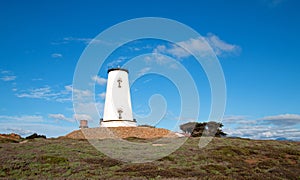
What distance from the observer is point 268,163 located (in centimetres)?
2183

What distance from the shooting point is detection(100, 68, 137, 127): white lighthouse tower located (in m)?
52.9

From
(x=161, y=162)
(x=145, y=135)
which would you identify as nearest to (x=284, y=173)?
(x=161, y=162)

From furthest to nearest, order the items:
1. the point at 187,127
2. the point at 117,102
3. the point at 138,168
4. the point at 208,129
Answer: the point at 187,127, the point at 208,129, the point at 117,102, the point at 138,168

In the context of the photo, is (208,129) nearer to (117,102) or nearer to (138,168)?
(117,102)

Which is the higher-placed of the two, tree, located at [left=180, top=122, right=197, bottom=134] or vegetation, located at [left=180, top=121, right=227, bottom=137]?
tree, located at [left=180, top=122, right=197, bottom=134]

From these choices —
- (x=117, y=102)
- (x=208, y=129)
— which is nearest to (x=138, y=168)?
(x=117, y=102)

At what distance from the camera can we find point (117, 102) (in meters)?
53.4

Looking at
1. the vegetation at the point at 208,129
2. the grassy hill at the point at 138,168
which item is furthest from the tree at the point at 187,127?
the grassy hill at the point at 138,168

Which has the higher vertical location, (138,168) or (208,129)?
(208,129)

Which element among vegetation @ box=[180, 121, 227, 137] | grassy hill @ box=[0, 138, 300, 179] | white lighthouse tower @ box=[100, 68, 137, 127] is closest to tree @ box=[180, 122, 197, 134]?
vegetation @ box=[180, 121, 227, 137]

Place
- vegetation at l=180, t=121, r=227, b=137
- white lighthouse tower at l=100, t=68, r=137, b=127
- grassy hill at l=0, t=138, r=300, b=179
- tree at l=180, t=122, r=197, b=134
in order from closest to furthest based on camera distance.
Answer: grassy hill at l=0, t=138, r=300, b=179
white lighthouse tower at l=100, t=68, r=137, b=127
vegetation at l=180, t=121, r=227, b=137
tree at l=180, t=122, r=197, b=134

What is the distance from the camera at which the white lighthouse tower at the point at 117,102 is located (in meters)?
52.9

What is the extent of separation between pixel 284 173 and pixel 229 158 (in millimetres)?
5266

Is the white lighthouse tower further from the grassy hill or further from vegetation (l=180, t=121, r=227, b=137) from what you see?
the grassy hill
